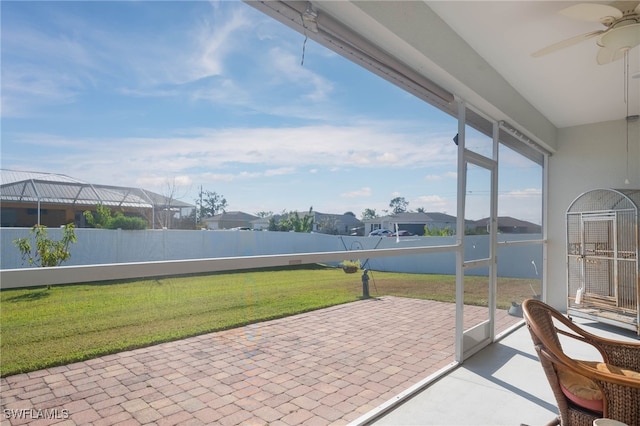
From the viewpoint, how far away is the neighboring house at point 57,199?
1.15 meters

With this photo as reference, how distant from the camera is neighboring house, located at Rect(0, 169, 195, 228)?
1.15 metres

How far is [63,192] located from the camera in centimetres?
124

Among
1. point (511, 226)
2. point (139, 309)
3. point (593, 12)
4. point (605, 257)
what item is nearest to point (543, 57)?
point (593, 12)

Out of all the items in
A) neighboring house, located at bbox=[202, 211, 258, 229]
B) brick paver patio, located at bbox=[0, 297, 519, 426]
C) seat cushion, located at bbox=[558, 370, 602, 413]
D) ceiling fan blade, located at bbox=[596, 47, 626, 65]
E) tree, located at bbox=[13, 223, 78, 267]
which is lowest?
brick paver patio, located at bbox=[0, 297, 519, 426]

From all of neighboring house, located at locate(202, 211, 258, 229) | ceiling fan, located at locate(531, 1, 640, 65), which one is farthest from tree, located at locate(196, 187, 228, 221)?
ceiling fan, located at locate(531, 1, 640, 65)

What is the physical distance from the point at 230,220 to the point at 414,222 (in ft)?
6.12

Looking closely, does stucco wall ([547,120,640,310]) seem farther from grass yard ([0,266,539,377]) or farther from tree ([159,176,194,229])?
tree ([159,176,194,229])

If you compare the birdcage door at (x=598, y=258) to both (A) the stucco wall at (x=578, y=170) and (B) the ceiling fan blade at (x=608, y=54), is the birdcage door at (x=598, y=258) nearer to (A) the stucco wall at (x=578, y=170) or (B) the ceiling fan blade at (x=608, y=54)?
(A) the stucco wall at (x=578, y=170)

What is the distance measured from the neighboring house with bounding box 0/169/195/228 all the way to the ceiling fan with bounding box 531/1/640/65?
2.38m

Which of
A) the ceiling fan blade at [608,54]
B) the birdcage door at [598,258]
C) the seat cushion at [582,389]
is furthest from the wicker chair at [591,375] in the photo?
the birdcage door at [598,258]

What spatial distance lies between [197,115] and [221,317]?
213 centimetres

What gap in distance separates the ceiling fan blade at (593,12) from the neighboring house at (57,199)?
2382 millimetres

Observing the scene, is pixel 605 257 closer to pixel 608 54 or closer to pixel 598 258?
pixel 598 258

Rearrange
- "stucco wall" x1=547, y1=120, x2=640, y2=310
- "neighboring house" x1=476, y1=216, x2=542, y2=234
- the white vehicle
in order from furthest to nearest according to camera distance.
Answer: "stucco wall" x1=547, y1=120, x2=640, y2=310, "neighboring house" x1=476, y1=216, x2=542, y2=234, the white vehicle
